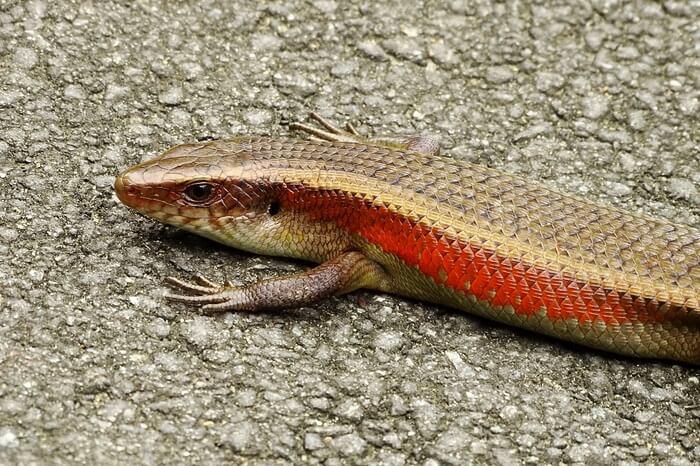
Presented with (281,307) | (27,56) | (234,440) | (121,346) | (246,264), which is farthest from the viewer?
(27,56)

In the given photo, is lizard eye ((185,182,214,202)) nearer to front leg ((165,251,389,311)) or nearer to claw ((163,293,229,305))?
front leg ((165,251,389,311))

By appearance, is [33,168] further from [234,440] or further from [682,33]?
[682,33]

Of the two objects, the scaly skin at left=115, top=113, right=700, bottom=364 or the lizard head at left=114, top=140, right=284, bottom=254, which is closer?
the scaly skin at left=115, top=113, right=700, bottom=364

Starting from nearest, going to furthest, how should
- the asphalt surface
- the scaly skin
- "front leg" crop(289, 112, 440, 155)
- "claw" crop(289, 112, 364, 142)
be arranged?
1. the asphalt surface
2. the scaly skin
3. "front leg" crop(289, 112, 440, 155)
4. "claw" crop(289, 112, 364, 142)

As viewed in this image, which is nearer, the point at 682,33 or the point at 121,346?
the point at 121,346

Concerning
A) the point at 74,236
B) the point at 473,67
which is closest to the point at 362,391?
the point at 74,236

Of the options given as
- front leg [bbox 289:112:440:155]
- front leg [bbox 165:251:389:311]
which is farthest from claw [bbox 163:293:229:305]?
front leg [bbox 289:112:440:155]

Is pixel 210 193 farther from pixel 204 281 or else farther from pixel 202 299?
pixel 202 299

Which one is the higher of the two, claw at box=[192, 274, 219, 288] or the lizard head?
the lizard head
